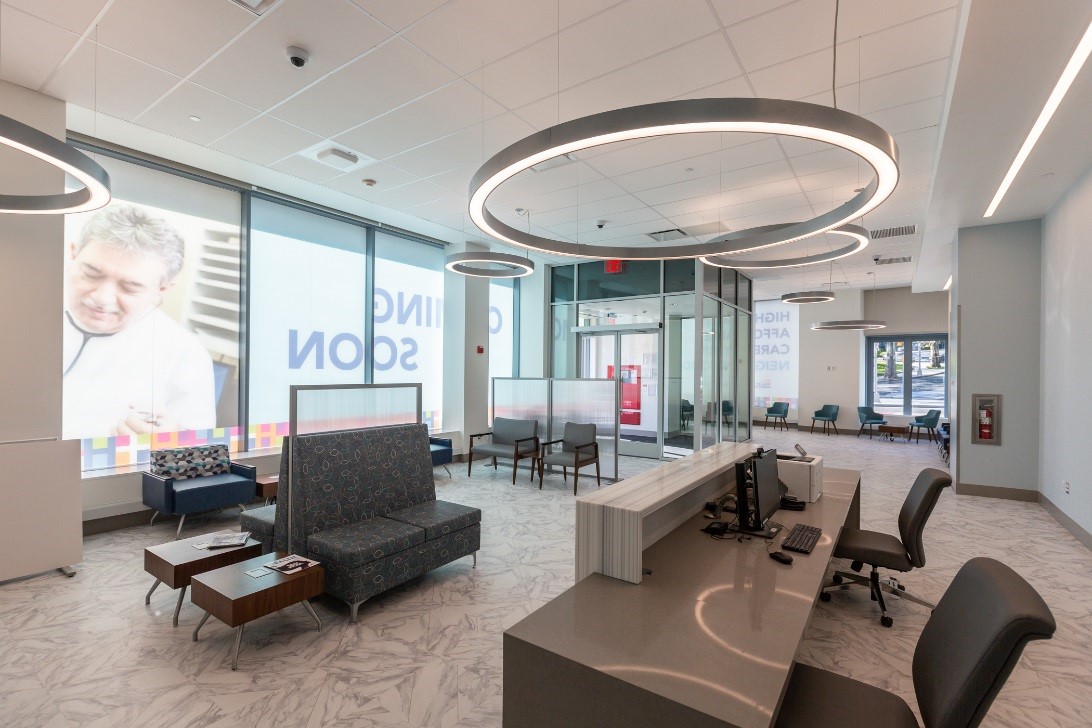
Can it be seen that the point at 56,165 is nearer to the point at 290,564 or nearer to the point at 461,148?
the point at 290,564

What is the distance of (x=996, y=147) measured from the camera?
4332 mm

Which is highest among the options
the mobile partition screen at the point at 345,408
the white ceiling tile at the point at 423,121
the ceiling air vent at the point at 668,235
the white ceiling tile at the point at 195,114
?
the white ceiling tile at the point at 195,114

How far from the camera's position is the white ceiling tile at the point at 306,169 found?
5.46 metres

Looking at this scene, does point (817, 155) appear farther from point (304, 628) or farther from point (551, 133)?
point (304, 628)

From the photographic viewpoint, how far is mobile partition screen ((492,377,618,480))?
784cm

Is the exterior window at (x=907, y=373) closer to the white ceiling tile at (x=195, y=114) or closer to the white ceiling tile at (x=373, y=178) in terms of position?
the white ceiling tile at (x=373, y=178)

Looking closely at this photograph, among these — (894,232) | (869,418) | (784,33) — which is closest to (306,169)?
(784,33)

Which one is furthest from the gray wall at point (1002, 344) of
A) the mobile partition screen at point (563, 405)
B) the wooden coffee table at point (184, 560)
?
the wooden coffee table at point (184, 560)

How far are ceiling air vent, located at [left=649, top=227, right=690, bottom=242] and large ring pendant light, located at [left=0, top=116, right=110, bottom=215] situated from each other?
6616mm

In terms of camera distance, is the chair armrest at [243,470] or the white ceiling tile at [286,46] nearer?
the white ceiling tile at [286,46]

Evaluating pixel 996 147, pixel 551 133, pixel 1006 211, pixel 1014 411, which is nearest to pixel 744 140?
pixel 996 147

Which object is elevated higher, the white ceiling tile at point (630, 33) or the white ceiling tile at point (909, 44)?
the white ceiling tile at point (630, 33)

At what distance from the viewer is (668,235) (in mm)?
8086

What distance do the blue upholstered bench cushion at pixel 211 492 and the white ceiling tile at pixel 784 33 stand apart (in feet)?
19.1
